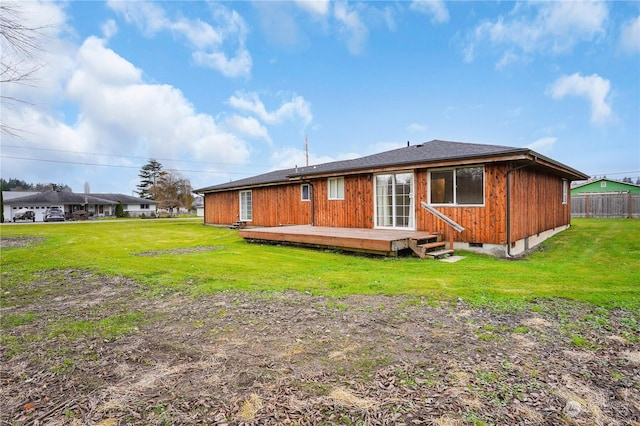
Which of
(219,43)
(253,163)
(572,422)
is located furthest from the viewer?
(253,163)

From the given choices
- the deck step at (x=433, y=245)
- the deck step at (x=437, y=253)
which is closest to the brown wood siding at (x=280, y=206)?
the deck step at (x=433, y=245)

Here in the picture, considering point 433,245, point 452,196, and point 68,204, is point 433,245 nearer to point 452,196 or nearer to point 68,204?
point 452,196

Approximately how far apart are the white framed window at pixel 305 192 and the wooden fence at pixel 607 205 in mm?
21088

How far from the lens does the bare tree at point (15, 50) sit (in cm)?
453

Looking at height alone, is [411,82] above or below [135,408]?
above

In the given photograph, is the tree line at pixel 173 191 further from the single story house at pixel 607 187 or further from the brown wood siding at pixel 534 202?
the single story house at pixel 607 187

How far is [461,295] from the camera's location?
4586 millimetres

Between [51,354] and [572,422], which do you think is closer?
[572,422]

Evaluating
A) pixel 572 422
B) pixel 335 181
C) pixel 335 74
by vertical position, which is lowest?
pixel 572 422

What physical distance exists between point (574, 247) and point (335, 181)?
7641 mm

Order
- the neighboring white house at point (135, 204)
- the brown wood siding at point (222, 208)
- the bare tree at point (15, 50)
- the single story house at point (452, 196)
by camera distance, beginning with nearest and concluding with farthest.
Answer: the bare tree at point (15, 50), the single story house at point (452, 196), the brown wood siding at point (222, 208), the neighboring white house at point (135, 204)

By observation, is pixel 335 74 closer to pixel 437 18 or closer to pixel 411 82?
pixel 411 82

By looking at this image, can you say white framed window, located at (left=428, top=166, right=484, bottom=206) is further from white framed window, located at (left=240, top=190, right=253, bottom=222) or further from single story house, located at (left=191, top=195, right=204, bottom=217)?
single story house, located at (left=191, top=195, right=204, bottom=217)

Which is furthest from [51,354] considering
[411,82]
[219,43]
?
[411,82]
